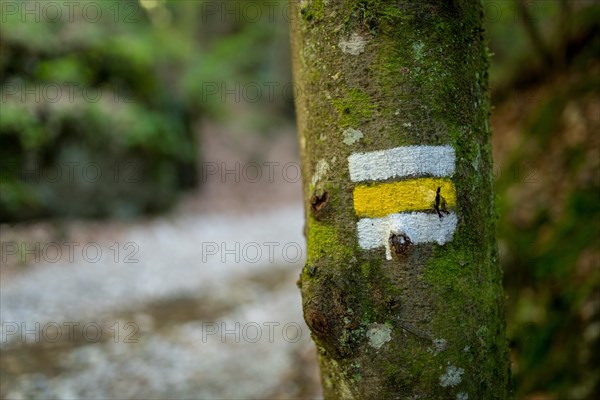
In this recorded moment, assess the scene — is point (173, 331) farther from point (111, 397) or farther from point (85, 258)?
point (85, 258)

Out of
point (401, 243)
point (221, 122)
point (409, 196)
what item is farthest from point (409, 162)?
point (221, 122)

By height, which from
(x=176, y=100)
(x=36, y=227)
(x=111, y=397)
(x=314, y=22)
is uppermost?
(x=176, y=100)

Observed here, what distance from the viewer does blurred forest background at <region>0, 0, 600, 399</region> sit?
275cm

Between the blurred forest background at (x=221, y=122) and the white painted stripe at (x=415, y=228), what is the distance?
41 cm

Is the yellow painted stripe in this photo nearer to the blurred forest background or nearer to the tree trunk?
the tree trunk

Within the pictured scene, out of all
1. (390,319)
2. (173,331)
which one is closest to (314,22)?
(390,319)

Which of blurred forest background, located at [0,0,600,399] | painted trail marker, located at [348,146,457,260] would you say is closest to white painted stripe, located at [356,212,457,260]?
painted trail marker, located at [348,146,457,260]

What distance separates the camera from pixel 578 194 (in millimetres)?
2875

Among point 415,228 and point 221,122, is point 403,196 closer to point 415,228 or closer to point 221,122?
point 415,228

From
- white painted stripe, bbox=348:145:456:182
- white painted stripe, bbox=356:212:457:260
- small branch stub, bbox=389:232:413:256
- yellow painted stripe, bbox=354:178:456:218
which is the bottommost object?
small branch stub, bbox=389:232:413:256

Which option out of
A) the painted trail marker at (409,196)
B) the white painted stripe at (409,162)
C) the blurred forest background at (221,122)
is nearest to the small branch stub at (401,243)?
the painted trail marker at (409,196)

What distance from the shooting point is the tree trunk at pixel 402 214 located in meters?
1.14

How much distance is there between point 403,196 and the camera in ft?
3.82

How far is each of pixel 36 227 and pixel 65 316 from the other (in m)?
2.59
